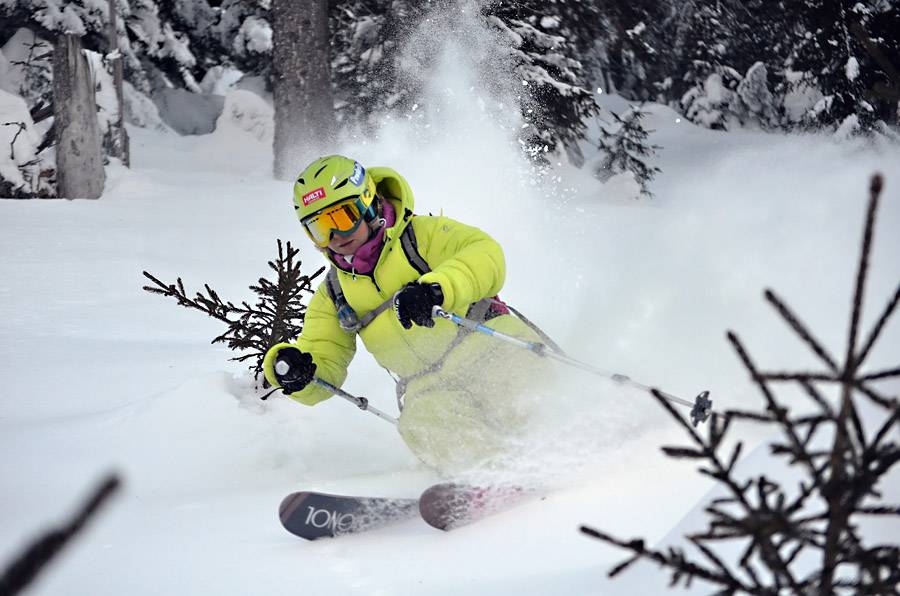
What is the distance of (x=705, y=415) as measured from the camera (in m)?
3.88

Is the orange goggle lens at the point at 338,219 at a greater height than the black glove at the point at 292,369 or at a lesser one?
greater

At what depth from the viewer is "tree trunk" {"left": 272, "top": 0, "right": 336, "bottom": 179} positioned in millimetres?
14031

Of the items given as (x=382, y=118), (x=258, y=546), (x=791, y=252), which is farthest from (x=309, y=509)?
(x=382, y=118)

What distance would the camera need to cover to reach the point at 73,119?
12203 mm

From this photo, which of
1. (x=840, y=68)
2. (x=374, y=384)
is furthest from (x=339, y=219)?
(x=840, y=68)

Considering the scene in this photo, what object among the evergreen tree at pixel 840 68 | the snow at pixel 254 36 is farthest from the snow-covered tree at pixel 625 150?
the snow at pixel 254 36

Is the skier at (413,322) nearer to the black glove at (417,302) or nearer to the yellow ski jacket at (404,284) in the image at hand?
the yellow ski jacket at (404,284)

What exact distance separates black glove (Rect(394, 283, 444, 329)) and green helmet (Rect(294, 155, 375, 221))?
1.98ft

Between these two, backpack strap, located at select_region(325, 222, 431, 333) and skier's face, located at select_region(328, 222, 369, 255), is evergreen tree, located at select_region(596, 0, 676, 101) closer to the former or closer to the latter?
backpack strap, located at select_region(325, 222, 431, 333)

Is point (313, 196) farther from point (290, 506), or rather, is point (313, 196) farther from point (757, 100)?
point (757, 100)

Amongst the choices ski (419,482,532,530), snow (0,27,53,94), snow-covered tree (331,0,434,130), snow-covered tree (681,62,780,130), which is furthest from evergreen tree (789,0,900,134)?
ski (419,482,532,530)

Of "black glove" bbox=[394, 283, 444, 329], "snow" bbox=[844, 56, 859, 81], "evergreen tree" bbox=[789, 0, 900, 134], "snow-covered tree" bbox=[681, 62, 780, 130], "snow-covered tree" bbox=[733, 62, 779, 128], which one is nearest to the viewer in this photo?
"black glove" bbox=[394, 283, 444, 329]

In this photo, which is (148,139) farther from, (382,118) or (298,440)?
(298,440)

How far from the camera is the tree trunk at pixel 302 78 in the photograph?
14.0 m
